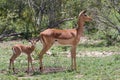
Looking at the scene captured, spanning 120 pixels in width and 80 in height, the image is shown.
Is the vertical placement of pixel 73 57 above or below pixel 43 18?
above

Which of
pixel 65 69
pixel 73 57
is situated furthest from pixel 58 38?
pixel 65 69

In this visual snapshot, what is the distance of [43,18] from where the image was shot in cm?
2080

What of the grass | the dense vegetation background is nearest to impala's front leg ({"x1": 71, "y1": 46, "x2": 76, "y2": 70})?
the grass

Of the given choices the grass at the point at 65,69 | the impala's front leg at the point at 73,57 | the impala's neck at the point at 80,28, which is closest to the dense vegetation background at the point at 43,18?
the grass at the point at 65,69

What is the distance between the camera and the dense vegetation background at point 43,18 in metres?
18.0

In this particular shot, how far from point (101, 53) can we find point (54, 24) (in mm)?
5799

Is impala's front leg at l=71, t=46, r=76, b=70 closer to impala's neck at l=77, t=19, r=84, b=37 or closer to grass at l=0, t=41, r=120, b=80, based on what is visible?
grass at l=0, t=41, r=120, b=80

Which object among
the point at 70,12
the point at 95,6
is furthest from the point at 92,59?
the point at 70,12

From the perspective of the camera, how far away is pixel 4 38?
18.7 m

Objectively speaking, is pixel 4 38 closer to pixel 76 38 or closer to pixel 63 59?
pixel 63 59

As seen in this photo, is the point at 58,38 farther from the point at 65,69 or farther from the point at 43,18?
the point at 43,18

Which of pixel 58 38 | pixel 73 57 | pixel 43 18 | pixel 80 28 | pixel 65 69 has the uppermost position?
pixel 80 28

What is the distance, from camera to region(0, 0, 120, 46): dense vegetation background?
18.0 meters

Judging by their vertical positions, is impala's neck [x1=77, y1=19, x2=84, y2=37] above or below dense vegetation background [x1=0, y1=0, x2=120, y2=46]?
above
